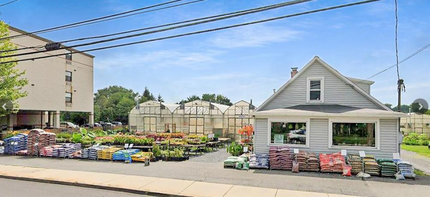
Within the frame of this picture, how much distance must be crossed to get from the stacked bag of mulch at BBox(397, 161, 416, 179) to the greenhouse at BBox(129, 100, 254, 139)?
623 inches

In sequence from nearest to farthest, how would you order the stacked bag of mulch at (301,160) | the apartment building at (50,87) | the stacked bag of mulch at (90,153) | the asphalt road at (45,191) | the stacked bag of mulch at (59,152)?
the asphalt road at (45,191)
the stacked bag of mulch at (301,160)
the stacked bag of mulch at (90,153)
the stacked bag of mulch at (59,152)
the apartment building at (50,87)

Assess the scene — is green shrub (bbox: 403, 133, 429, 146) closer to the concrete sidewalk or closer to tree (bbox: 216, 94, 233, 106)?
the concrete sidewalk

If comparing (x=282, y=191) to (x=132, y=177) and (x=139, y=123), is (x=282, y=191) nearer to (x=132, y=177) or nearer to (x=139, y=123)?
(x=132, y=177)

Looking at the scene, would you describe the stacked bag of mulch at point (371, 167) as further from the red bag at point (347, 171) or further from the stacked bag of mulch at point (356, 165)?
the red bag at point (347, 171)

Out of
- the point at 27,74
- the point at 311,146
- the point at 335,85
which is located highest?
the point at 27,74

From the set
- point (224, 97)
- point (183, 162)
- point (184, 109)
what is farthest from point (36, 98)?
point (224, 97)

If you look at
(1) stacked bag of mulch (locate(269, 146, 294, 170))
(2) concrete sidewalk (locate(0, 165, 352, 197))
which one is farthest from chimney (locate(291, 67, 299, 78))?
(2) concrete sidewalk (locate(0, 165, 352, 197))

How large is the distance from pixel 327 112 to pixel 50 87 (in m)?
33.3

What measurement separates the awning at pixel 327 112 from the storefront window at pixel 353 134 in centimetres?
65

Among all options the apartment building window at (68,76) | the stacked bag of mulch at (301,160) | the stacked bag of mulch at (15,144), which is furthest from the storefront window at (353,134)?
the apartment building window at (68,76)

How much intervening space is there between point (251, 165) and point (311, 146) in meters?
3.07

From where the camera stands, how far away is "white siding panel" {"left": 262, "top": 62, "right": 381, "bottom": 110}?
564 inches

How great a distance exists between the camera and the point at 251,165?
43.8 feet

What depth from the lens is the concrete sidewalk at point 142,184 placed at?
9.30 meters
